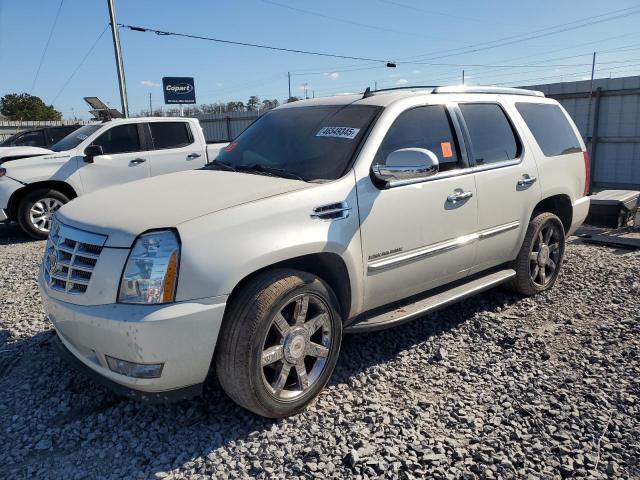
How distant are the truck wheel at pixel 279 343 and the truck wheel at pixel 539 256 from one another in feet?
7.66

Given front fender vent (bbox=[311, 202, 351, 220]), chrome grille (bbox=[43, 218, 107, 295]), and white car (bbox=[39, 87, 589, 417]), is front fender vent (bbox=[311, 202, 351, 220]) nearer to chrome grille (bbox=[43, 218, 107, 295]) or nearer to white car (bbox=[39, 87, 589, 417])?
white car (bbox=[39, 87, 589, 417])

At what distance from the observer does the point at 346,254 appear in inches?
124

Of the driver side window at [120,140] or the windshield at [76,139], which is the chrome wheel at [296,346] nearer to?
the driver side window at [120,140]

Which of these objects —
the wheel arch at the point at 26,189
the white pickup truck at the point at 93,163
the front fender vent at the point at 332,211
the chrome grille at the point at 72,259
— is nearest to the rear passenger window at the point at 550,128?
the front fender vent at the point at 332,211

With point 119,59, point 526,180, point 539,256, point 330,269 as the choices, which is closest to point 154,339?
point 330,269

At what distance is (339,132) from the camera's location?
11.8 feet

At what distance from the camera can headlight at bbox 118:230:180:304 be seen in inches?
100

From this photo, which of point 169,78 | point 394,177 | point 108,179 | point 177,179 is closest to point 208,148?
point 108,179

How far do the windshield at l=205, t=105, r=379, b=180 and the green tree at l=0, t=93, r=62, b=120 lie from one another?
49.9m

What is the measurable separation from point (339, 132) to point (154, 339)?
1897 mm

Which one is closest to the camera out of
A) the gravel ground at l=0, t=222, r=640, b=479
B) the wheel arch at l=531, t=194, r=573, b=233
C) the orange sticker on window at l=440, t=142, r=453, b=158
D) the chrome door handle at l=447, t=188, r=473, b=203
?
the gravel ground at l=0, t=222, r=640, b=479

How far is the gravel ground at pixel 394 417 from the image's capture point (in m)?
2.65

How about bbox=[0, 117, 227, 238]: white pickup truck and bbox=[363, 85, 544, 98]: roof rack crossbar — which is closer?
bbox=[363, 85, 544, 98]: roof rack crossbar

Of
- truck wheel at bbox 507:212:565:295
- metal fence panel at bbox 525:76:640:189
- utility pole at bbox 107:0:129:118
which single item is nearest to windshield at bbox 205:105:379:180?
truck wheel at bbox 507:212:565:295
